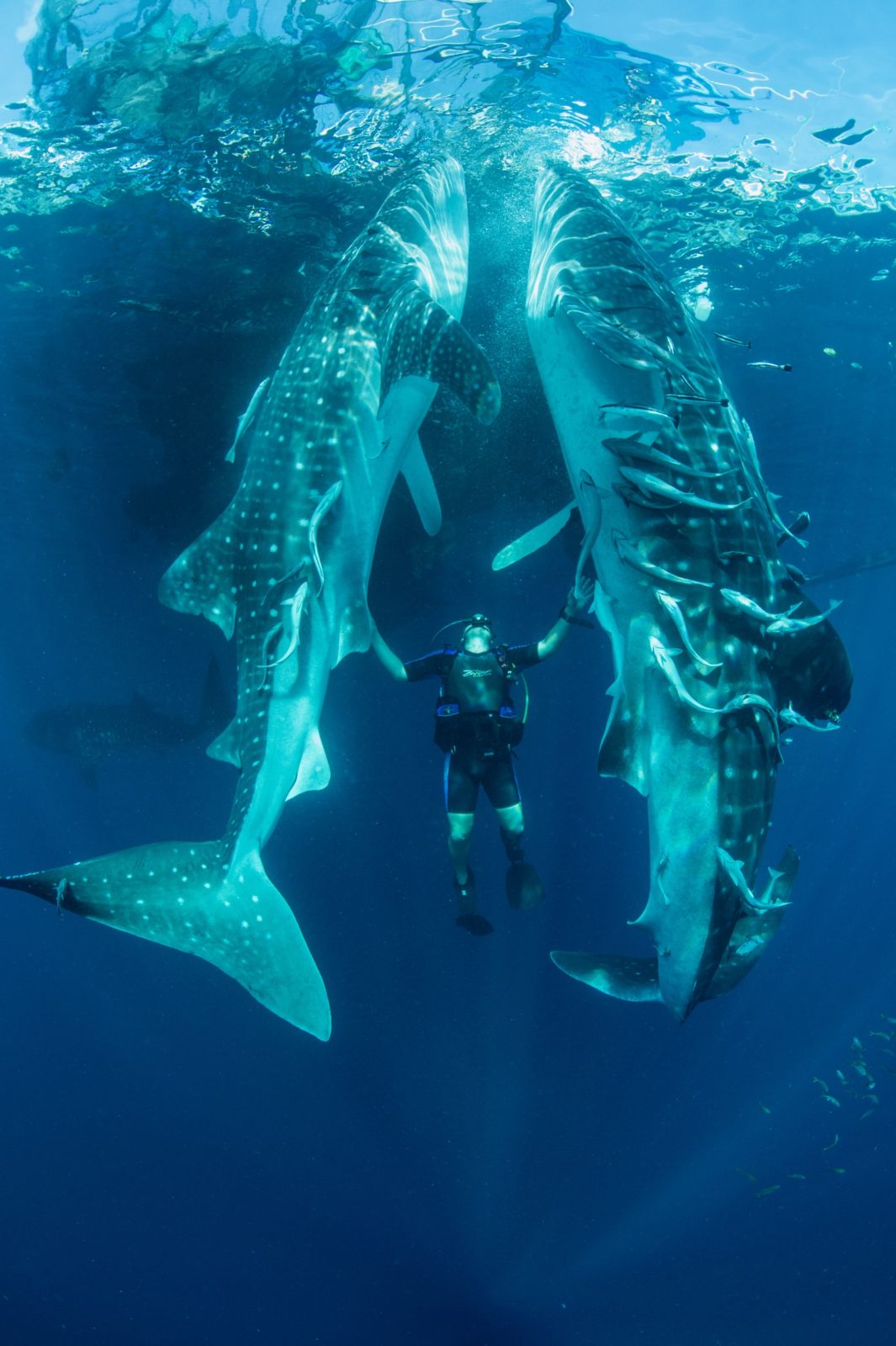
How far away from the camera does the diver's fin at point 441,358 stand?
3.94 metres

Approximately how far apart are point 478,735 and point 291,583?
3.77m

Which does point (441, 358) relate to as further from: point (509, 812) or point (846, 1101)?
point (846, 1101)

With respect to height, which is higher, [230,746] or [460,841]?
[230,746]

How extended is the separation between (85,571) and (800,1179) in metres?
26.9

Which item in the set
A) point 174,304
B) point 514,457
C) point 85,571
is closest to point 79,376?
point 174,304

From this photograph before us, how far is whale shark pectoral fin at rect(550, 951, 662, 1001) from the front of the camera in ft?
12.2

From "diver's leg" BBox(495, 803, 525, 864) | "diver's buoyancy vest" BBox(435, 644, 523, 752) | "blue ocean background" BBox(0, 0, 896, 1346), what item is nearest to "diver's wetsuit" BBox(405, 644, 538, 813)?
"diver's buoyancy vest" BBox(435, 644, 523, 752)

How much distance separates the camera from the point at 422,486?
19.9 ft

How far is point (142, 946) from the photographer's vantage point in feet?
80.2

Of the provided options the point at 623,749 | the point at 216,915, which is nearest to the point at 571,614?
the point at 623,749

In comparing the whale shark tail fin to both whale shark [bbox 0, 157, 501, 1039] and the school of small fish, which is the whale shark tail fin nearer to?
whale shark [bbox 0, 157, 501, 1039]

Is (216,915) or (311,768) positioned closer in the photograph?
(216,915)

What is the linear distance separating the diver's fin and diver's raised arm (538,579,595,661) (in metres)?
1.10

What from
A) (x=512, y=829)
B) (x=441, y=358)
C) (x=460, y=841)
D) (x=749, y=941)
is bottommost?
(x=512, y=829)
